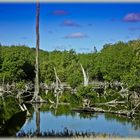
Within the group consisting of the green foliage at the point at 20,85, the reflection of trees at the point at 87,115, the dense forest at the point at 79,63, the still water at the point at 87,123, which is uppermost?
the dense forest at the point at 79,63

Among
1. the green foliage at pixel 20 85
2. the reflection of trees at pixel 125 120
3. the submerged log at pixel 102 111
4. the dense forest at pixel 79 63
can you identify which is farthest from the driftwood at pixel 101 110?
the green foliage at pixel 20 85

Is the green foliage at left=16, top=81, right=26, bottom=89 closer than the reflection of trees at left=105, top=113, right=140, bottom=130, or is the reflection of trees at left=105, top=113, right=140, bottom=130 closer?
the reflection of trees at left=105, top=113, right=140, bottom=130

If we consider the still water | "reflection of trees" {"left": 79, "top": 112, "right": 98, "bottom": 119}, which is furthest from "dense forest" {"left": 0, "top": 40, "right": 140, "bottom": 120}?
the still water

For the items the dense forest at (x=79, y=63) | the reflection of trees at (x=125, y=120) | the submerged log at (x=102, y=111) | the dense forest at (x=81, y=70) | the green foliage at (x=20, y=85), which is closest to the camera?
the reflection of trees at (x=125, y=120)

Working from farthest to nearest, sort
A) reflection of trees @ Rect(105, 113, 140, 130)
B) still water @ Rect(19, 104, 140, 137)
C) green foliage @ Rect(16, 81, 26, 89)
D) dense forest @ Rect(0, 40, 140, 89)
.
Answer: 1. green foliage @ Rect(16, 81, 26, 89)
2. dense forest @ Rect(0, 40, 140, 89)
3. reflection of trees @ Rect(105, 113, 140, 130)
4. still water @ Rect(19, 104, 140, 137)

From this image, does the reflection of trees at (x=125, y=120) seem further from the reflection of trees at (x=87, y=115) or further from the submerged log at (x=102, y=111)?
the reflection of trees at (x=87, y=115)

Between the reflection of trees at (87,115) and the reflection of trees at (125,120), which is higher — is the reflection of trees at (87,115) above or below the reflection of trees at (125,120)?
above

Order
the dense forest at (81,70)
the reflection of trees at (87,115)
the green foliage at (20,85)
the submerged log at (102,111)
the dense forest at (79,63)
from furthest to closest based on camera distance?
the green foliage at (20,85)
the dense forest at (79,63)
the dense forest at (81,70)
the submerged log at (102,111)
the reflection of trees at (87,115)

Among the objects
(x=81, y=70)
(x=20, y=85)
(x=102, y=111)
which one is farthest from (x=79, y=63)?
(x=102, y=111)

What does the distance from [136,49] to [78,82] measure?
503 centimetres

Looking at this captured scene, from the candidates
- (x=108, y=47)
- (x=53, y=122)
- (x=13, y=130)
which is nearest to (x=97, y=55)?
(x=108, y=47)

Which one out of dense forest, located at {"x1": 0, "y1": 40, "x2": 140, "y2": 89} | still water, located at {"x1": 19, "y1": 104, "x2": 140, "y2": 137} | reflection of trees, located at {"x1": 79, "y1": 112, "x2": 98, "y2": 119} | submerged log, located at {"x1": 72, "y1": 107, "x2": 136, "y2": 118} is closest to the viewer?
still water, located at {"x1": 19, "y1": 104, "x2": 140, "y2": 137}

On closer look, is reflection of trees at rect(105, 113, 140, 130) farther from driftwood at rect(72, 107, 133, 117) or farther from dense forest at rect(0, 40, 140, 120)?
dense forest at rect(0, 40, 140, 120)

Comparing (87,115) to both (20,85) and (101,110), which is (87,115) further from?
(20,85)
